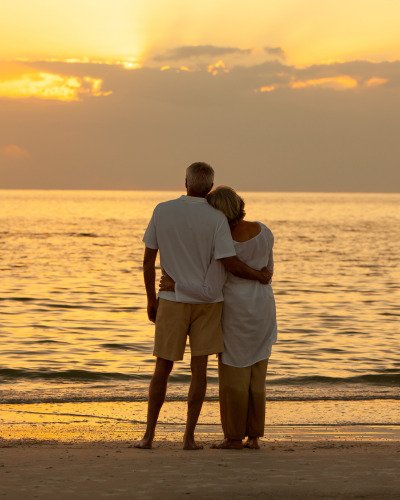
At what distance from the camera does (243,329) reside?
646cm

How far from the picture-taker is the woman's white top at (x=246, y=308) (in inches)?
252

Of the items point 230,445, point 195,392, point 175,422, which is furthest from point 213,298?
point 175,422

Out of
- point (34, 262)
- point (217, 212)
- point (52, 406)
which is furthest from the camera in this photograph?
point (34, 262)

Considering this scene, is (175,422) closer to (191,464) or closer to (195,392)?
(195,392)

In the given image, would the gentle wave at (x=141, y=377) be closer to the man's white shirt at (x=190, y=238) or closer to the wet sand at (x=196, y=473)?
the wet sand at (x=196, y=473)

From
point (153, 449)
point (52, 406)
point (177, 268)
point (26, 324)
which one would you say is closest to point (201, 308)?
point (177, 268)

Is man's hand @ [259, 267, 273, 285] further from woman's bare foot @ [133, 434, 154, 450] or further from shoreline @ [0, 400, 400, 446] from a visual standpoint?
shoreline @ [0, 400, 400, 446]

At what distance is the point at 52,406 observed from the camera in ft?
31.4

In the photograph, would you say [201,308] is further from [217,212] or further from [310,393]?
[310,393]

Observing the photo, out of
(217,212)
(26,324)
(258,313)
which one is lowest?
(26,324)

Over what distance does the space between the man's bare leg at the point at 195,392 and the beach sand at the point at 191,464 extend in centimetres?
12

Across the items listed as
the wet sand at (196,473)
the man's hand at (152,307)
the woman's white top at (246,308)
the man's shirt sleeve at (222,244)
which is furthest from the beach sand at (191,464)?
the man's shirt sleeve at (222,244)

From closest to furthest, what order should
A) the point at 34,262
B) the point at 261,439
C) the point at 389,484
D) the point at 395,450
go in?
1. the point at 389,484
2. the point at 395,450
3. the point at 261,439
4. the point at 34,262

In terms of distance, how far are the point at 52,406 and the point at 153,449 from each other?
3285mm
